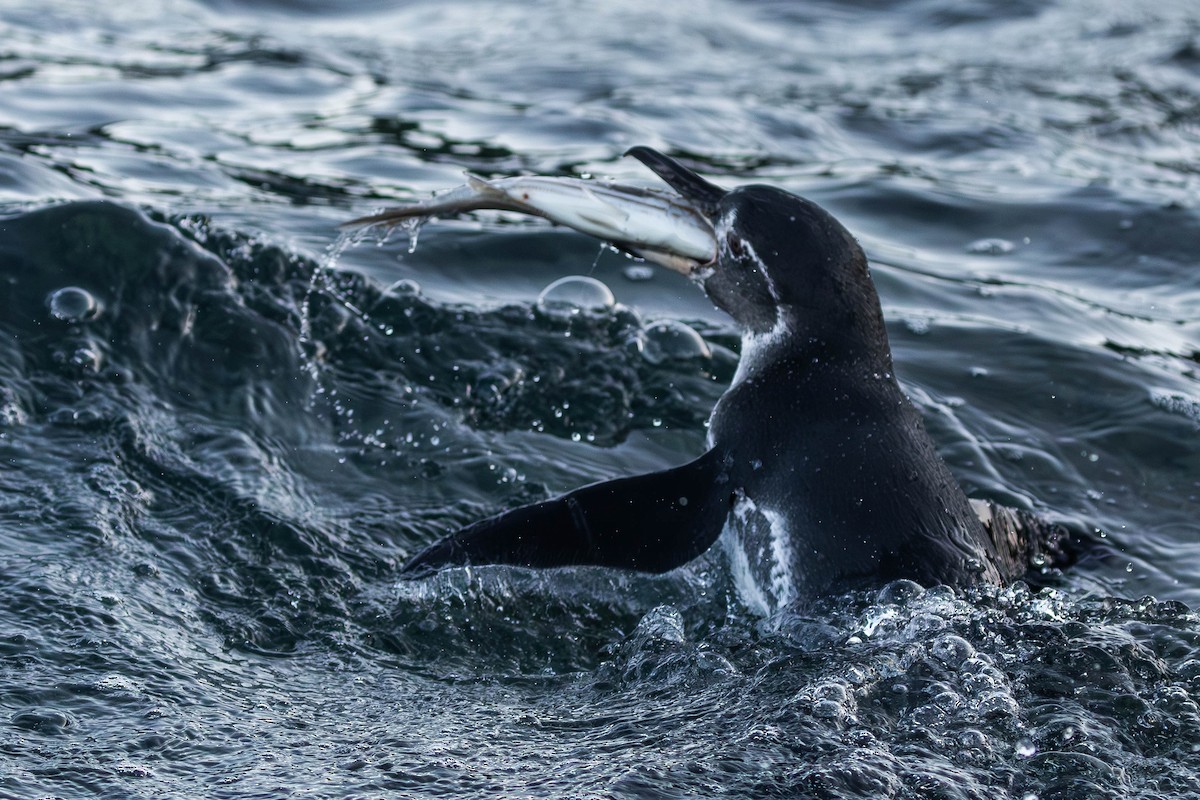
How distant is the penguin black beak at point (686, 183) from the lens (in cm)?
451

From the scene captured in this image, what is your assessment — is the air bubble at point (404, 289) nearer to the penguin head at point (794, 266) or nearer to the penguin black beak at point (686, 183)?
the penguin black beak at point (686, 183)

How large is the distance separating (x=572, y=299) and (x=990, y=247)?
8.62ft

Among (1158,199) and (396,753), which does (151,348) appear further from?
(1158,199)

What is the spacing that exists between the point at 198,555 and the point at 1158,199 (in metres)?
6.05

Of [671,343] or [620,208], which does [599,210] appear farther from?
[671,343]

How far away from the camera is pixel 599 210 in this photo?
4367mm

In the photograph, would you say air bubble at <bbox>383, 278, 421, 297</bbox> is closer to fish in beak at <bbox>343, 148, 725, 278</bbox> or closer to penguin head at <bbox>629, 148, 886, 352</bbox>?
fish in beak at <bbox>343, 148, 725, 278</bbox>

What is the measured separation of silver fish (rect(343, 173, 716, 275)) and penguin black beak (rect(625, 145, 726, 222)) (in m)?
0.03

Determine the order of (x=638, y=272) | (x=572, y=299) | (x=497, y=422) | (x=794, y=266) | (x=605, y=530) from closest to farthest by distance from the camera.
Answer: (x=605, y=530)
(x=794, y=266)
(x=497, y=422)
(x=572, y=299)
(x=638, y=272)

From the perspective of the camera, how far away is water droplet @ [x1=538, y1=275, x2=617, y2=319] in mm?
6046

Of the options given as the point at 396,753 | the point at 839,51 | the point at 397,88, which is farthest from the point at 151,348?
the point at 839,51

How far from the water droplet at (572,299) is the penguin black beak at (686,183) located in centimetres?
150

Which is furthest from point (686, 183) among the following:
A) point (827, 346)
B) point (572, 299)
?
point (572, 299)

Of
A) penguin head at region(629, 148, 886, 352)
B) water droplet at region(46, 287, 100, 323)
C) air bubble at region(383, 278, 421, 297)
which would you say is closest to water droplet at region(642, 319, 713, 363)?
air bubble at region(383, 278, 421, 297)
